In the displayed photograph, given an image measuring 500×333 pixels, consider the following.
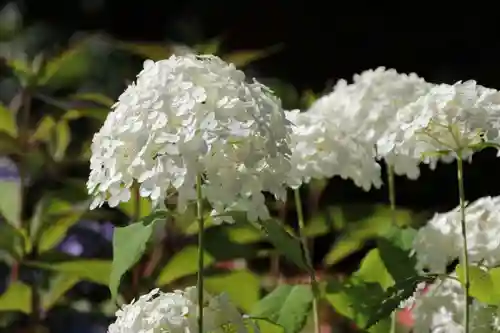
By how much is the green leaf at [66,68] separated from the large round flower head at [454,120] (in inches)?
23.0

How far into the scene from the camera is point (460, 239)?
968mm

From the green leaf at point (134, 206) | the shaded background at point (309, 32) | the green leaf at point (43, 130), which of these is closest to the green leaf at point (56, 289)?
the green leaf at point (134, 206)

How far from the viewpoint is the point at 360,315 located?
0.98 metres

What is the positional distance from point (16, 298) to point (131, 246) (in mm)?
486

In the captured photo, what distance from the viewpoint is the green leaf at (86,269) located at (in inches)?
42.1

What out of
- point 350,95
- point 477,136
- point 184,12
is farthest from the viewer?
point 184,12

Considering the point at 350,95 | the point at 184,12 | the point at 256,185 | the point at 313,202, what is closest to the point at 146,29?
the point at 184,12

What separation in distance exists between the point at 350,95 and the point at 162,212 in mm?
395

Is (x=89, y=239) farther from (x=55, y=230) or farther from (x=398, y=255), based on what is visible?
(x=398, y=255)

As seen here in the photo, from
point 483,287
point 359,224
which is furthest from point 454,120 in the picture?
point 359,224

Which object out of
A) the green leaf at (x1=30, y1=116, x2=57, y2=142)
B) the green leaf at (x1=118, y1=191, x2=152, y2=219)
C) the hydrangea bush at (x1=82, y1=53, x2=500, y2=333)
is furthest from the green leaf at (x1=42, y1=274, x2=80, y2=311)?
the hydrangea bush at (x1=82, y1=53, x2=500, y2=333)

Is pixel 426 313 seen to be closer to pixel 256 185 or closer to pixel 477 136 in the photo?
pixel 477 136

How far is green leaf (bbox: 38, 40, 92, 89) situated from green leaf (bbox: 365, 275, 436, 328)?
0.63m

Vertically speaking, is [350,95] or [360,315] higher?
[350,95]
